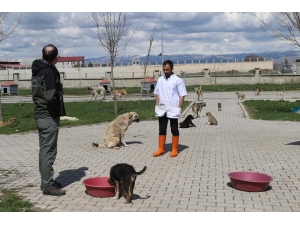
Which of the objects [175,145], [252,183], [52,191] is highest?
[175,145]

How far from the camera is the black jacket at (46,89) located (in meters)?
6.72

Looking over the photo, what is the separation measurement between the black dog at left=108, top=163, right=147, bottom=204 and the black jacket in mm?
1339

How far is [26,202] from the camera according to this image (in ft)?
20.9

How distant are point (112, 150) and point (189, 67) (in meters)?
62.1

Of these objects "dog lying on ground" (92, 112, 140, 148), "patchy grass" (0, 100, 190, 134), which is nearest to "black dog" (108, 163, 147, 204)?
"dog lying on ground" (92, 112, 140, 148)

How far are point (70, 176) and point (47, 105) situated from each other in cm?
208

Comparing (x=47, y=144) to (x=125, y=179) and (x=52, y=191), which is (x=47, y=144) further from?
(x=125, y=179)

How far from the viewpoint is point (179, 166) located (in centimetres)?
903

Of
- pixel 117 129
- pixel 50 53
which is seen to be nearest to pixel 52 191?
pixel 50 53

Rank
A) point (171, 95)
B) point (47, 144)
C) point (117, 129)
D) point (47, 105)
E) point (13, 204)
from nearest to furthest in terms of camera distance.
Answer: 1. point (13, 204)
2. point (47, 105)
3. point (47, 144)
4. point (171, 95)
5. point (117, 129)

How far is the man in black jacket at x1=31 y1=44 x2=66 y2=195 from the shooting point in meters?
6.73

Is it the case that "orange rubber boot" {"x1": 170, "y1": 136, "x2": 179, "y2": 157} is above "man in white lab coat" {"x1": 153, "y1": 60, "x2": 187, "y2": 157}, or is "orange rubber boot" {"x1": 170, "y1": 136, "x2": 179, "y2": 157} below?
below

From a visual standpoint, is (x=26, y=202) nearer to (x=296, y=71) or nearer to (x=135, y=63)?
(x=296, y=71)

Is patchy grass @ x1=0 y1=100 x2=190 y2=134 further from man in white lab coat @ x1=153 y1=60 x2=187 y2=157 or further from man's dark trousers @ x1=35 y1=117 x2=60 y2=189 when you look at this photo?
man's dark trousers @ x1=35 y1=117 x2=60 y2=189
